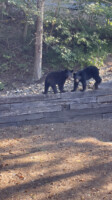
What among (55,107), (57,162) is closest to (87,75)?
(55,107)

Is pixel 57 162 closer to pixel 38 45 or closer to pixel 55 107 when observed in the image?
pixel 55 107

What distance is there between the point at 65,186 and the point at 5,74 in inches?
323

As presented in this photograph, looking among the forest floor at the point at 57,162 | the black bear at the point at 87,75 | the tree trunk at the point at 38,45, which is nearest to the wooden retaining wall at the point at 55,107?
the forest floor at the point at 57,162

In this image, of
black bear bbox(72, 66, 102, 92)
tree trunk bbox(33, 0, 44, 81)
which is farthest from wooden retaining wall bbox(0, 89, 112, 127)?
tree trunk bbox(33, 0, 44, 81)

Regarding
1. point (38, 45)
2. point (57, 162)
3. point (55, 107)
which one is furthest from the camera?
point (38, 45)

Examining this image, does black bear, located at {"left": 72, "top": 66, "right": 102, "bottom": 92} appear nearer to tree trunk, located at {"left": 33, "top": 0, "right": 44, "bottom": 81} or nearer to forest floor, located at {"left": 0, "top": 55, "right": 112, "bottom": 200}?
forest floor, located at {"left": 0, "top": 55, "right": 112, "bottom": 200}

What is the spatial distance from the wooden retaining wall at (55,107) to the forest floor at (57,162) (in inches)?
10.1

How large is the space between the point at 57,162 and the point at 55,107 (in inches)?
93.2

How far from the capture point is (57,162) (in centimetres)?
535

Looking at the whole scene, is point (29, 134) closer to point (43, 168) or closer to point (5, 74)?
point (43, 168)

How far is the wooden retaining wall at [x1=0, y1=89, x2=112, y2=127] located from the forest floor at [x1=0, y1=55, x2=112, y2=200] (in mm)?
256

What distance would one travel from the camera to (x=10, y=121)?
720 cm

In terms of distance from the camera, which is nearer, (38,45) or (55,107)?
(55,107)

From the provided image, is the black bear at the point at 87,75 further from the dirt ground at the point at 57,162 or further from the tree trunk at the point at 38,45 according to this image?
the tree trunk at the point at 38,45
